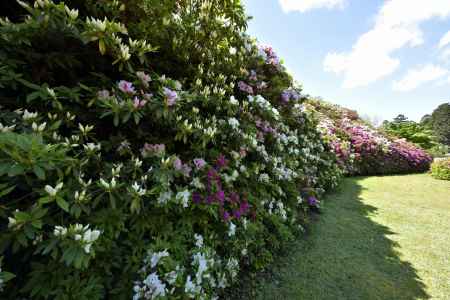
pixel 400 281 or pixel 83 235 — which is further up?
pixel 83 235

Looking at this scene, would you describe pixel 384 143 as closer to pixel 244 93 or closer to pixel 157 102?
pixel 244 93

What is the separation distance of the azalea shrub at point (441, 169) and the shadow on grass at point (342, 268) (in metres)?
7.18

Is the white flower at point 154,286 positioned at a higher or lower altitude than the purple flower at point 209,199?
lower

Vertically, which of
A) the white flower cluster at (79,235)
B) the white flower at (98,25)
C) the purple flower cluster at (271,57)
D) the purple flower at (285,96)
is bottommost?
the white flower cluster at (79,235)

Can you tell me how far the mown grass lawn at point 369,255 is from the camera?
2604mm

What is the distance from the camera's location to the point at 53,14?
1576 mm

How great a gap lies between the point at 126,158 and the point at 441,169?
11.7 metres

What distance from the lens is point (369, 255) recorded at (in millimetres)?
3375

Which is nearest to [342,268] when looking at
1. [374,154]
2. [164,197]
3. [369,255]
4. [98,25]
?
[369,255]

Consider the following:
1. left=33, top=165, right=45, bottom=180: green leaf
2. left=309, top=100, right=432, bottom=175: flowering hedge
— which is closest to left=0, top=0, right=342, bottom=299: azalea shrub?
left=33, top=165, right=45, bottom=180: green leaf

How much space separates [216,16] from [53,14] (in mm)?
1810

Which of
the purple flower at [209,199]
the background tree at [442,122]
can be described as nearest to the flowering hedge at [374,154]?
the purple flower at [209,199]

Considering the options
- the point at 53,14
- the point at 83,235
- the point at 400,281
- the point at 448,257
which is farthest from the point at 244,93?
the point at 448,257

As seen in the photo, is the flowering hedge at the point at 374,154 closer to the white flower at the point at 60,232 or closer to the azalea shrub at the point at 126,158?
the azalea shrub at the point at 126,158
